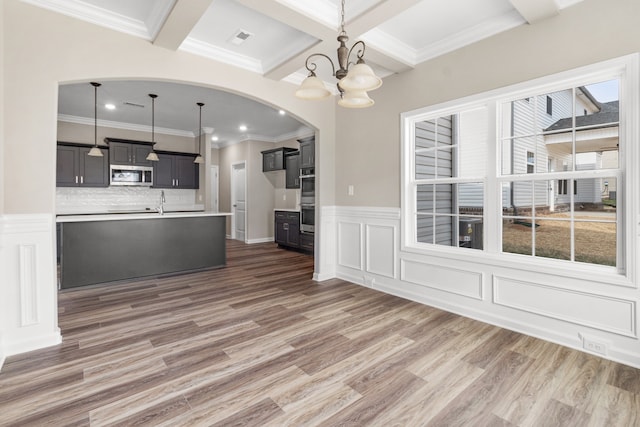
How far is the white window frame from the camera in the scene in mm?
2252

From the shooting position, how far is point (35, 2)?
2.48 metres

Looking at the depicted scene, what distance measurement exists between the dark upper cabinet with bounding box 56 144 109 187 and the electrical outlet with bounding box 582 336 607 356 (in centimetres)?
779

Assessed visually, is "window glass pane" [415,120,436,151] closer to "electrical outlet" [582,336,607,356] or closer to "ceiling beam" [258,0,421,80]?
"ceiling beam" [258,0,421,80]

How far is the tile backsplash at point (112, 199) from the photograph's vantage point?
21.0 ft

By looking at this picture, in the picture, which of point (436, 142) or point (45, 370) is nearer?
point (45, 370)

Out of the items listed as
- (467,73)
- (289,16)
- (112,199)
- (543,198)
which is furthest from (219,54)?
(112,199)

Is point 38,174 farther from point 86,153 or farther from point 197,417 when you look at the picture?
point 86,153

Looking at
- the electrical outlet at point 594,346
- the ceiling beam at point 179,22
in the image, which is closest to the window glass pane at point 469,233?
the electrical outlet at point 594,346

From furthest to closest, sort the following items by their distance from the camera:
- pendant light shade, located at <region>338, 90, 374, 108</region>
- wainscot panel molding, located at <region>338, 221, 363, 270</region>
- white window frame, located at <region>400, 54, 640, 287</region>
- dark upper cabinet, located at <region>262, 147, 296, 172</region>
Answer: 1. dark upper cabinet, located at <region>262, 147, 296, 172</region>
2. wainscot panel molding, located at <region>338, 221, 363, 270</region>
3. white window frame, located at <region>400, 54, 640, 287</region>
4. pendant light shade, located at <region>338, 90, 374, 108</region>

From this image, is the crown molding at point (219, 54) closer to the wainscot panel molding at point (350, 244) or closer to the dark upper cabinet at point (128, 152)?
the wainscot panel molding at point (350, 244)

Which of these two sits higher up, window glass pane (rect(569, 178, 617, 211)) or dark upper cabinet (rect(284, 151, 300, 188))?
dark upper cabinet (rect(284, 151, 300, 188))

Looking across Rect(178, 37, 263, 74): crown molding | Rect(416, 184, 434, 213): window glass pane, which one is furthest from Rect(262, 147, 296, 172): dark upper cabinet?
Rect(416, 184, 434, 213): window glass pane

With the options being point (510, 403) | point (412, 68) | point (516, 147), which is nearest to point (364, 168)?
point (412, 68)

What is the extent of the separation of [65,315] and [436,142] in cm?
446
